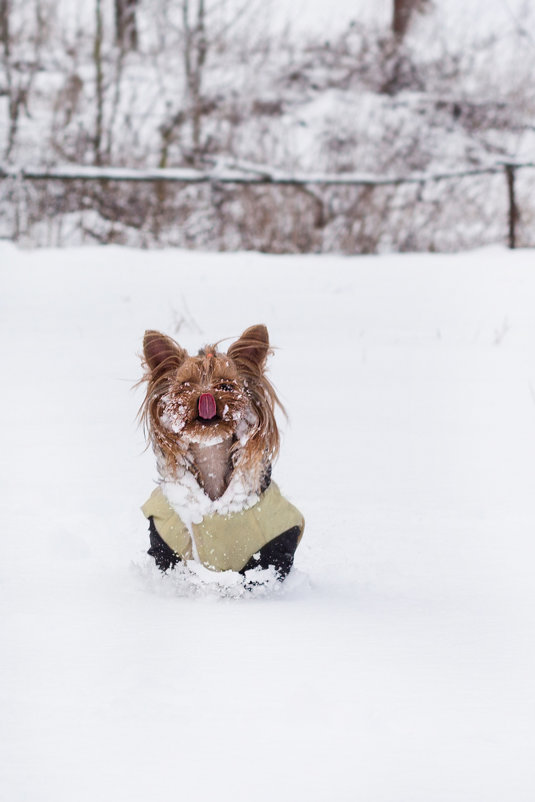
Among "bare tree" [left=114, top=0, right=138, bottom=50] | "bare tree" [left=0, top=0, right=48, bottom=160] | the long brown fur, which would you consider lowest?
the long brown fur

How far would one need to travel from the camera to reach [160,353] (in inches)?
92.3

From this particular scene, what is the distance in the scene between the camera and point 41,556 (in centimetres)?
279

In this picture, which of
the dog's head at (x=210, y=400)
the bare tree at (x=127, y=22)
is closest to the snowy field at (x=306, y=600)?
the dog's head at (x=210, y=400)

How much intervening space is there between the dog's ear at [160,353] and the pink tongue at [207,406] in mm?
181

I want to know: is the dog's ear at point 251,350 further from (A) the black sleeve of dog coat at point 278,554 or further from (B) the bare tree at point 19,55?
(B) the bare tree at point 19,55

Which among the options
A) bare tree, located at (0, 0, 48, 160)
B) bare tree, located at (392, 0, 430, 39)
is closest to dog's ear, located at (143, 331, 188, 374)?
bare tree, located at (0, 0, 48, 160)

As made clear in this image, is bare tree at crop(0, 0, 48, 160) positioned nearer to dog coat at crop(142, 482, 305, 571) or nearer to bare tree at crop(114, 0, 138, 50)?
bare tree at crop(114, 0, 138, 50)

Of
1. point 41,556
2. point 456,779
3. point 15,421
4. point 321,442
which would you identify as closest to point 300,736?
point 456,779

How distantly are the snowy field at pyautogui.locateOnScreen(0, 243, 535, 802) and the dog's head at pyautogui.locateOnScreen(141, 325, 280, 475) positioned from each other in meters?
0.40

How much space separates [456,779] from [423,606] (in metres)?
0.94

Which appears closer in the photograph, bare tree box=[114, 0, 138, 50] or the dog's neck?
the dog's neck

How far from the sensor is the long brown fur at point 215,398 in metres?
2.25

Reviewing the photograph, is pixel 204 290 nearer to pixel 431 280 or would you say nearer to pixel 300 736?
pixel 431 280

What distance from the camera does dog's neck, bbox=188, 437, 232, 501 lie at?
2395 millimetres
